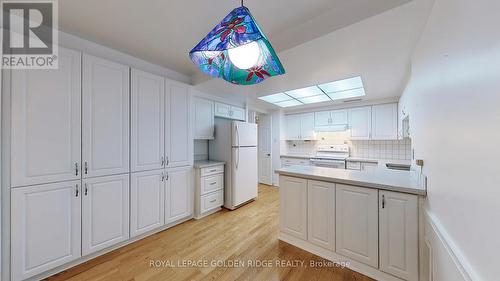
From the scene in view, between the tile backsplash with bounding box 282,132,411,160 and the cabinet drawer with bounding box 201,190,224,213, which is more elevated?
the tile backsplash with bounding box 282,132,411,160

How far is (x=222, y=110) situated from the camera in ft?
12.4

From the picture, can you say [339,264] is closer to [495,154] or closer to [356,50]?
[495,154]

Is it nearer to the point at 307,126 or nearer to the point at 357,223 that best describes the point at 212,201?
the point at 357,223

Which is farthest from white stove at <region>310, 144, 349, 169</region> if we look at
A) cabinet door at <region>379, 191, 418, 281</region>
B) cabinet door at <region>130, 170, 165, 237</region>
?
cabinet door at <region>130, 170, 165, 237</region>

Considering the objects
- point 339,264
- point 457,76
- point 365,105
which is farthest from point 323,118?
point 457,76

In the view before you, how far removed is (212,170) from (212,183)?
0.78 feet

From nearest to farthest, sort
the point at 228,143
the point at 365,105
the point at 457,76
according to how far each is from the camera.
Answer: the point at 457,76 < the point at 228,143 < the point at 365,105

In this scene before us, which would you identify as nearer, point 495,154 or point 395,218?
point 495,154

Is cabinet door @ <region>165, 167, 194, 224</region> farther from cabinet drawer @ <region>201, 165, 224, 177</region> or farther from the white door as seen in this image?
the white door

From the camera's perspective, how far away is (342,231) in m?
1.80

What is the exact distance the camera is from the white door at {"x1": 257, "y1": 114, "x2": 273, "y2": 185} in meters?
5.31

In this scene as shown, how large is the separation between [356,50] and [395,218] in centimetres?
171

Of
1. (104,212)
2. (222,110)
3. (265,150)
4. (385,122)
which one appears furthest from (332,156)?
(104,212)

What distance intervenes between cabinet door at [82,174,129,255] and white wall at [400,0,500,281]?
2.86m
